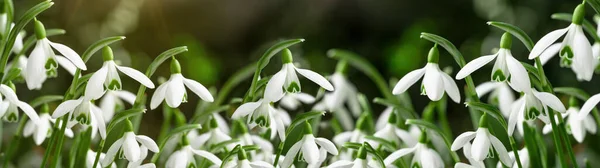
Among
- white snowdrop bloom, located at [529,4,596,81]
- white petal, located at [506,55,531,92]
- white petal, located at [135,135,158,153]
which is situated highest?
white snowdrop bloom, located at [529,4,596,81]

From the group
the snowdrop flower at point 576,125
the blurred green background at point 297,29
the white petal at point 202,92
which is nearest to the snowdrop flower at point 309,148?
the white petal at point 202,92

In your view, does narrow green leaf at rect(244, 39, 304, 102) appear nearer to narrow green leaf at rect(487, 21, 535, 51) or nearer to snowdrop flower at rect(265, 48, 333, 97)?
snowdrop flower at rect(265, 48, 333, 97)

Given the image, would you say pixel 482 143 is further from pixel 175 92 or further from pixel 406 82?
pixel 175 92

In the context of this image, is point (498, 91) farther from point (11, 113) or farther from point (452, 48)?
point (11, 113)

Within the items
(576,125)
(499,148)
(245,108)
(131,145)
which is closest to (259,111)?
(245,108)

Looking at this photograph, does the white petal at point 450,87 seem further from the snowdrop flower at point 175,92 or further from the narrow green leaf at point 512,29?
the snowdrop flower at point 175,92

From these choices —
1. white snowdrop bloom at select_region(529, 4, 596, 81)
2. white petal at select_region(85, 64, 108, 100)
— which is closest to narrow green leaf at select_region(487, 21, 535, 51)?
white snowdrop bloom at select_region(529, 4, 596, 81)

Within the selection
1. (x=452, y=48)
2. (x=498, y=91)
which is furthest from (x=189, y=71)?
(x=452, y=48)
